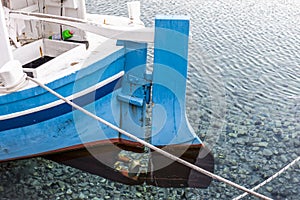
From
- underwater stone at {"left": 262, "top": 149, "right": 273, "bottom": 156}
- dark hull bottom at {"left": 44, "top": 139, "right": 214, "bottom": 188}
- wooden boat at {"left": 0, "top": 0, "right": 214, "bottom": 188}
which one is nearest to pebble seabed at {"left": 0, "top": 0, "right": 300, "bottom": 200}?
underwater stone at {"left": 262, "top": 149, "right": 273, "bottom": 156}

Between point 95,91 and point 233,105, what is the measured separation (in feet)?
11.3

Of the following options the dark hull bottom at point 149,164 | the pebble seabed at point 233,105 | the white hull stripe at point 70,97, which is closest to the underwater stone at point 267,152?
the pebble seabed at point 233,105

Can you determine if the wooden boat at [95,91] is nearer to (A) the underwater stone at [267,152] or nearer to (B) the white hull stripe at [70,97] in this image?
(B) the white hull stripe at [70,97]

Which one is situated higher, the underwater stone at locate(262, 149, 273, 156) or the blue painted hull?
the blue painted hull

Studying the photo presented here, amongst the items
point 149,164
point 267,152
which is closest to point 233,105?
point 267,152

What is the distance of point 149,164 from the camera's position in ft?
18.5

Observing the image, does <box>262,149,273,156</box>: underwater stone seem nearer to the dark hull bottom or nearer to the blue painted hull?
the dark hull bottom

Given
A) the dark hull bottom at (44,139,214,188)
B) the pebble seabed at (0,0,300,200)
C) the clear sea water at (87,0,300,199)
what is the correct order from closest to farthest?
the pebble seabed at (0,0,300,200) → the dark hull bottom at (44,139,214,188) → the clear sea water at (87,0,300,199)

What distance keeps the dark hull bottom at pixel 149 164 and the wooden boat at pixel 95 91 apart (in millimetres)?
15

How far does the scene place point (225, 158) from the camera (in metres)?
5.90

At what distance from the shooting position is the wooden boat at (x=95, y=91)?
4668mm

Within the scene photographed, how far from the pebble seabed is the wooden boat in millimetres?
310

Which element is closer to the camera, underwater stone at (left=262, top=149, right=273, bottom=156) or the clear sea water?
the clear sea water

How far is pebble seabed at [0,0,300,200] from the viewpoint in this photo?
520cm
